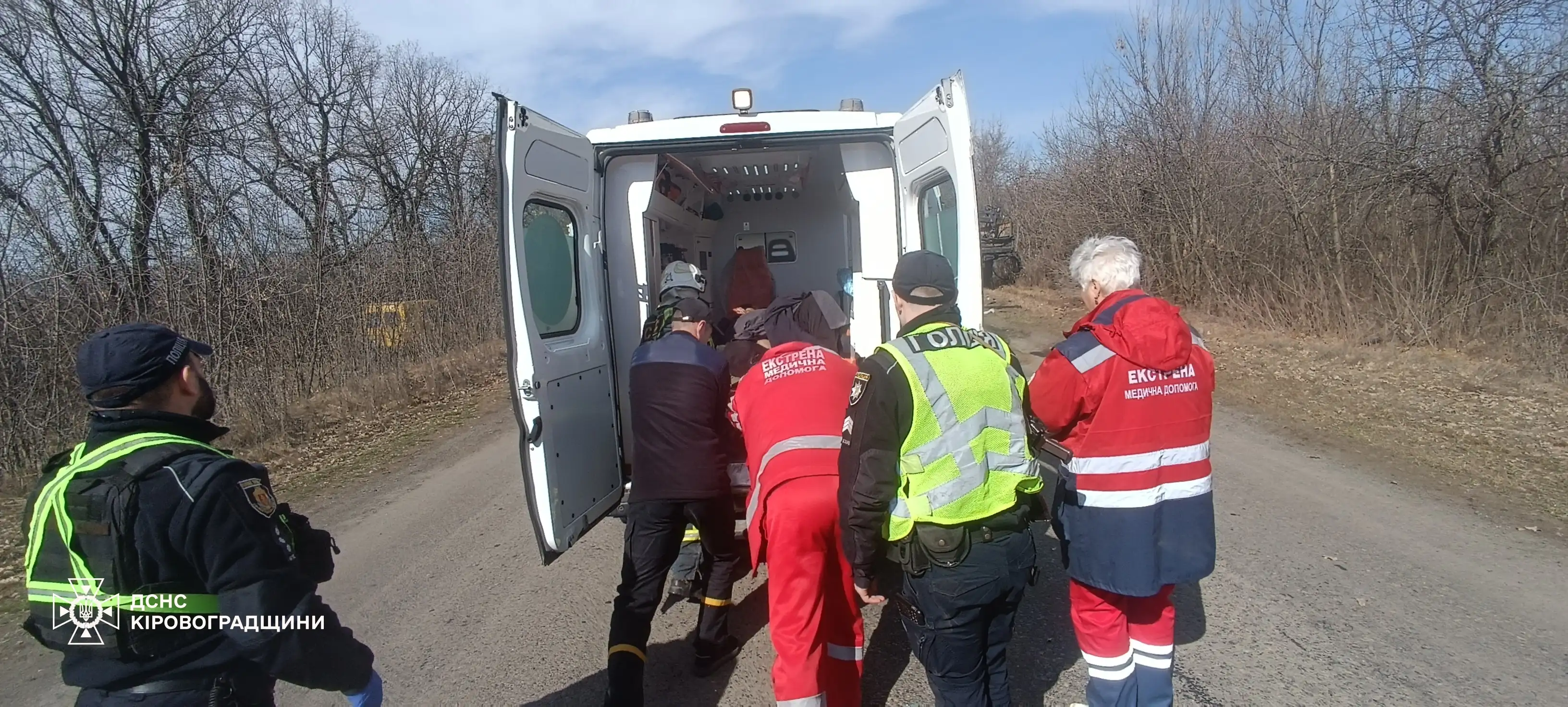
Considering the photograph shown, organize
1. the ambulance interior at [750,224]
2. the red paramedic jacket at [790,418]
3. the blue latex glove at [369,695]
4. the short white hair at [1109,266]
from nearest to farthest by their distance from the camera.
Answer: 1. the blue latex glove at [369,695]
2. the short white hair at [1109,266]
3. the red paramedic jacket at [790,418]
4. the ambulance interior at [750,224]

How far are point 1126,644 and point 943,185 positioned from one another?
240cm

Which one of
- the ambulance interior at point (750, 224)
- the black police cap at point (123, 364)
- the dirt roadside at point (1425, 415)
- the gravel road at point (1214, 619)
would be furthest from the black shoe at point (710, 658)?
the dirt roadside at point (1425, 415)

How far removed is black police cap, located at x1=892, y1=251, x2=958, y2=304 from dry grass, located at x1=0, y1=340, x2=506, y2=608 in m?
5.76

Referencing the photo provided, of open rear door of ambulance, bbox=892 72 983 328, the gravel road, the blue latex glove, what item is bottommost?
the gravel road

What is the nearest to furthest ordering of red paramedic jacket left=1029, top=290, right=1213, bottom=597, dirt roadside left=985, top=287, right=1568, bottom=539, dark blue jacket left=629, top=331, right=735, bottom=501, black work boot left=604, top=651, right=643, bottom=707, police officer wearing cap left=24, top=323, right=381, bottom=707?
police officer wearing cap left=24, top=323, right=381, bottom=707 < red paramedic jacket left=1029, top=290, right=1213, bottom=597 < black work boot left=604, top=651, right=643, bottom=707 < dark blue jacket left=629, top=331, right=735, bottom=501 < dirt roadside left=985, top=287, right=1568, bottom=539

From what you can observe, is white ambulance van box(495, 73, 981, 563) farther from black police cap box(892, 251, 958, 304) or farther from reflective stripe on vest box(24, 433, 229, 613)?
reflective stripe on vest box(24, 433, 229, 613)

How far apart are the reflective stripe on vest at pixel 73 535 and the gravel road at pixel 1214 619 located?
2.01m

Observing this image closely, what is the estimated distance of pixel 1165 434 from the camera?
261 centimetres

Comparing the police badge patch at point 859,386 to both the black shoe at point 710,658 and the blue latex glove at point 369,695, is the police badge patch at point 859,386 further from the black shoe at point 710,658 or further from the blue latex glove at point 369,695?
the black shoe at point 710,658

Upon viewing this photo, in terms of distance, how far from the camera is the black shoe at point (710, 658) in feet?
12.1

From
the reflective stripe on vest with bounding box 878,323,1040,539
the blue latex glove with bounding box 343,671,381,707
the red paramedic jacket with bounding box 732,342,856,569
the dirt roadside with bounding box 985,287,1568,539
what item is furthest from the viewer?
the dirt roadside with bounding box 985,287,1568,539

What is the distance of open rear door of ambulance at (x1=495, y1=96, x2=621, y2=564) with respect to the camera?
Result: 3.62 metres

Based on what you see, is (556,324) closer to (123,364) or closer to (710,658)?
(710,658)

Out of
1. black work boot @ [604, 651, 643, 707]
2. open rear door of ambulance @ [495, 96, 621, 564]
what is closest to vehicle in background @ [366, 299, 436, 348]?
Result: open rear door of ambulance @ [495, 96, 621, 564]
